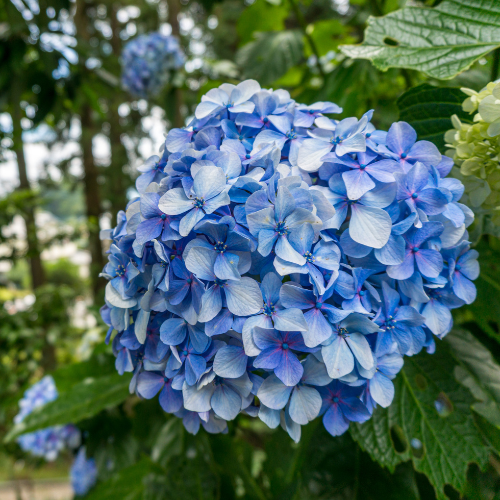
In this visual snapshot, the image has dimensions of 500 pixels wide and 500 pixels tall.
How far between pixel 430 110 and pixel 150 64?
1.97 metres

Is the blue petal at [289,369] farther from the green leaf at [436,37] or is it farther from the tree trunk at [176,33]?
the tree trunk at [176,33]

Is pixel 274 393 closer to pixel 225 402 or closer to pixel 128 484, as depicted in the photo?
pixel 225 402

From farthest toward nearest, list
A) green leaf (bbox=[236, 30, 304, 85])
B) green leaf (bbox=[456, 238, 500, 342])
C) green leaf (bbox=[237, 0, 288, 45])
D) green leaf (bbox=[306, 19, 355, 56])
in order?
green leaf (bbox=[237, 0, 288, 45]) → green leaf (bbox=[306, 19, 355, 56]) → green leaf (bbox=[236, 30, 304, 85]) → green leaf (bbox=[456, 238, 500, 342])

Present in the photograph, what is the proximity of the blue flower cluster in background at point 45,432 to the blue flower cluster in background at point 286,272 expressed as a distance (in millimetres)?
1018

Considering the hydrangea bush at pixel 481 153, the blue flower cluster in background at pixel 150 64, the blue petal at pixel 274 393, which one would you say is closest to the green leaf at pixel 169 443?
the blue petal at pixel 274 393

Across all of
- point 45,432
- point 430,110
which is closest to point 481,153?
point 430,110

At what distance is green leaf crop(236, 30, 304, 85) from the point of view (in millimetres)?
1146

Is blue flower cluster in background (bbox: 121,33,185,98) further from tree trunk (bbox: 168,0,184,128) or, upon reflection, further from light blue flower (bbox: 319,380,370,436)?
light blue flower (bbox: 319,380,370,436)

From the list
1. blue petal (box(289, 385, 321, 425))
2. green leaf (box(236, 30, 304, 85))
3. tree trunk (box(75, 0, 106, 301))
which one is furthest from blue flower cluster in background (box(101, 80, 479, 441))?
tree trunk (box(75, 0, 106, 301))

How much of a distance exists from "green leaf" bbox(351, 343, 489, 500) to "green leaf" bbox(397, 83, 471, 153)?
346 millimetres

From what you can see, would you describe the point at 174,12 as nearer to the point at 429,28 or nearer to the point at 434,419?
the point at 429,28

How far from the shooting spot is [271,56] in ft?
3.84

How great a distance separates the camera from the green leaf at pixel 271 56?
1146 mm

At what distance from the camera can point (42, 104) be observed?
68.6 inches
